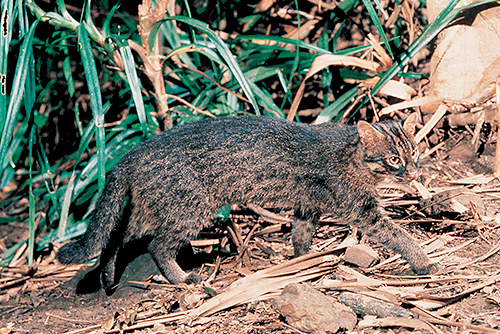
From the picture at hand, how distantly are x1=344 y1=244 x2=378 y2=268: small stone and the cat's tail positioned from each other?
1564 mm

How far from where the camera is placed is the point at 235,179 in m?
3.22

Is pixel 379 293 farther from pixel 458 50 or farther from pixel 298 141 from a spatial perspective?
pixel 458 50

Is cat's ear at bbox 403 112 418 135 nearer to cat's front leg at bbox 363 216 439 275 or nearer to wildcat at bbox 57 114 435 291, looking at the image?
wildcat at bbox 57 114 435 291

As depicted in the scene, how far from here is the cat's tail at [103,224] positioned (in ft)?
10.5

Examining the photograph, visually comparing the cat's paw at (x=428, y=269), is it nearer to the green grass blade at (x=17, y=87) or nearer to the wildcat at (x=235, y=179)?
the wildcat at (x=235, y=179)

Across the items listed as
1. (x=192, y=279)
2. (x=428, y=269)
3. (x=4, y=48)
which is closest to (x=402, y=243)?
(x=428, y=269)

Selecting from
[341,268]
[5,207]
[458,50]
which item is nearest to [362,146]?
[341,268]

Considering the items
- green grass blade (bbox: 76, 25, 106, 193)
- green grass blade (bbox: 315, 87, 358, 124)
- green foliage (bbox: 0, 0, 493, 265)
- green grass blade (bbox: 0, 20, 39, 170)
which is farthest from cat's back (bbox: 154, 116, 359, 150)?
green grass blade (bbox: 0, 20, 39, 170)

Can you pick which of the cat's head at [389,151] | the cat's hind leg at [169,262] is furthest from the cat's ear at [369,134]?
the cat's hind leg at [169,262]

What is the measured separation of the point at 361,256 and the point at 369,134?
0.83m

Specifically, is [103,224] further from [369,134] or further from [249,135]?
[369,134]

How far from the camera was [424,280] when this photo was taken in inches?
105

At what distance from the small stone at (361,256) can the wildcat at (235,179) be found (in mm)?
Result: 180

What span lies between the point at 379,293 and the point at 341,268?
0.43m
